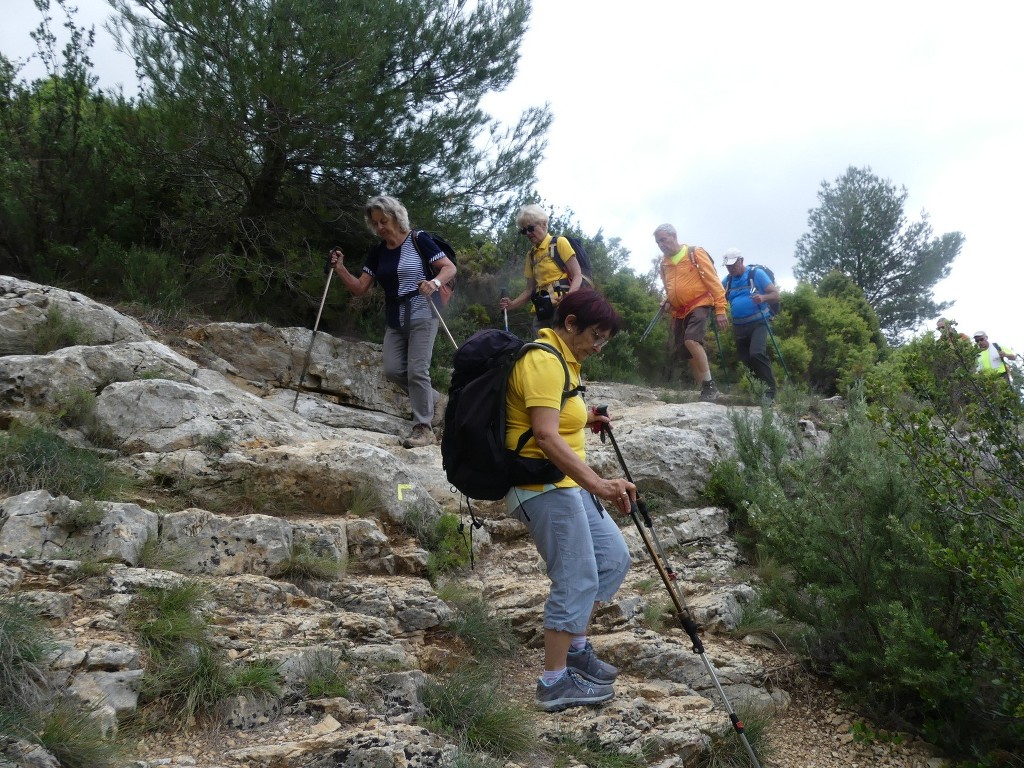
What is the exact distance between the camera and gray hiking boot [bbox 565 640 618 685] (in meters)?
4.10

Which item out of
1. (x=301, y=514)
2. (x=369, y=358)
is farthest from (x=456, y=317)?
(x=301, y=514)

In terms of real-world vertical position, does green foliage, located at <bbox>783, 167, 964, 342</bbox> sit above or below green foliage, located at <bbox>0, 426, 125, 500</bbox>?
above

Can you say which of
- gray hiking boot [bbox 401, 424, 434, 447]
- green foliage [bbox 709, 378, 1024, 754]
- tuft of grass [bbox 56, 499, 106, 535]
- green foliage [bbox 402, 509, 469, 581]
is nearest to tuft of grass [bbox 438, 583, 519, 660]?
green foliage [bbox 402, 509, 469, 581]

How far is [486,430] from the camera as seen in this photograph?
3.68m

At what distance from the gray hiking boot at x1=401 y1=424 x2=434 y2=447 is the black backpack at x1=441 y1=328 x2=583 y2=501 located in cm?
364

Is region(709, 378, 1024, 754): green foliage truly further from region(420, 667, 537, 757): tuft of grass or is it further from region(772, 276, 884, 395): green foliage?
region(772, 276, 884, 395): green foliage

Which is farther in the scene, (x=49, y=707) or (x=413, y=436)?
(x=413, y=436)

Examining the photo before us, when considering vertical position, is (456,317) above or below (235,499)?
above

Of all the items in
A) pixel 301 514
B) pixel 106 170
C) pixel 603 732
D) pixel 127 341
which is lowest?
pixel 603 732

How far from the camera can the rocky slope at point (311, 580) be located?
334 cm

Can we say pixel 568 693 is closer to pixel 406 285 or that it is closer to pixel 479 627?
pixel 479 627

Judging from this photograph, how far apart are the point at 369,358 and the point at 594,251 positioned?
605cm

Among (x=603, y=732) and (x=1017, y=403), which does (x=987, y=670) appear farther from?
(x=603, y=732)

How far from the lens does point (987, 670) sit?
4039 mm
